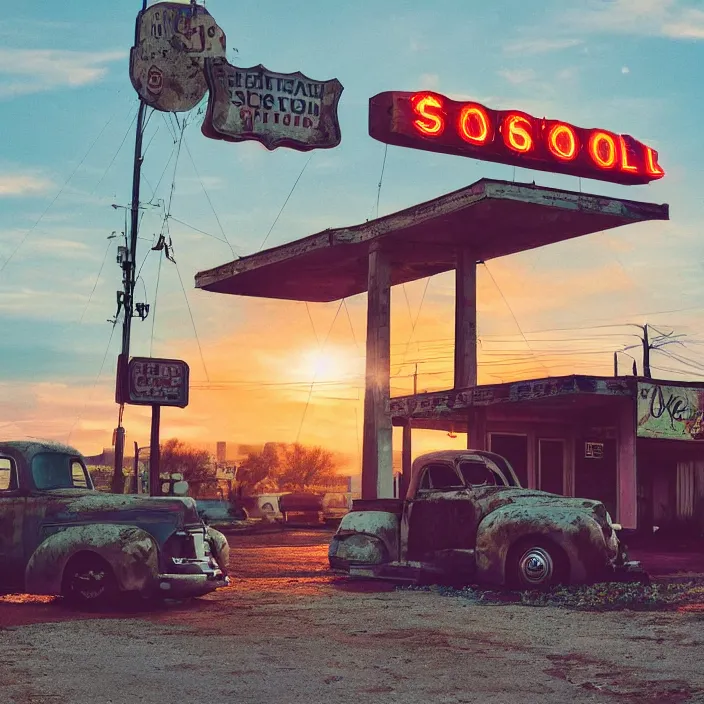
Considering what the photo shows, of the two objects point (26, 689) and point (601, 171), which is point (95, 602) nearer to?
point (26, 689)

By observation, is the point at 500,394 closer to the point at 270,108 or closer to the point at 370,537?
the point at 270,108

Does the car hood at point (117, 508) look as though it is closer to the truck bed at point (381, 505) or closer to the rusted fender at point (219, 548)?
the rusted fender at point (219, 548)

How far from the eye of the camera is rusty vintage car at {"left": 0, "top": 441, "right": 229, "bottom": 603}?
14008 millimetres

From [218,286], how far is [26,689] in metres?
29.7

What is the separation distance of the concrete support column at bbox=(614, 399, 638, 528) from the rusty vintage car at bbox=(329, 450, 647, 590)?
38.2ft

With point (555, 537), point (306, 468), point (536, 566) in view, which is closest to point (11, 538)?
point (536, 566)

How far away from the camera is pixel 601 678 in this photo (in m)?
9.55

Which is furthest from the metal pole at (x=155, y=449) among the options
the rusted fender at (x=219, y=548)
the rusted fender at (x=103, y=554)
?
the rusted fender at (x=103, y=554)

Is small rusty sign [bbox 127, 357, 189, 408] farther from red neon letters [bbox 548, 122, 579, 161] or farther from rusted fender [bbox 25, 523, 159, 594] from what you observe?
rusted fender [bbox 25, 523, 159, 594]

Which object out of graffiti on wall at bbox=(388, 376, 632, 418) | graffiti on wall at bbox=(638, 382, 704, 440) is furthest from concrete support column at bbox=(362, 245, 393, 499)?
graffiti on wall at bbox=(638, 382, 704, 440)

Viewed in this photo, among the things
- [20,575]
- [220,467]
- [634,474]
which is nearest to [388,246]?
[634,474]

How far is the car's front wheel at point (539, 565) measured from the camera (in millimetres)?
16125

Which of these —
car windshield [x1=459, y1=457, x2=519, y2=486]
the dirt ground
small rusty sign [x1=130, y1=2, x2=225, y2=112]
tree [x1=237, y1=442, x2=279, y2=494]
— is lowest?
the dirt ground

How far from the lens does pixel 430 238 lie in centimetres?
3250
